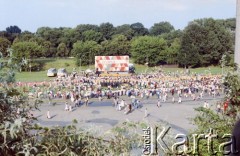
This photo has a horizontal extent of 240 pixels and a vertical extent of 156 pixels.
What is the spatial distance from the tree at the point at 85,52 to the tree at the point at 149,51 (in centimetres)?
527

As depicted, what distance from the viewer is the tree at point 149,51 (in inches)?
2279

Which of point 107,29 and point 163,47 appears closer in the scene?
point 163,47

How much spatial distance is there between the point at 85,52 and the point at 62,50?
31.8ft

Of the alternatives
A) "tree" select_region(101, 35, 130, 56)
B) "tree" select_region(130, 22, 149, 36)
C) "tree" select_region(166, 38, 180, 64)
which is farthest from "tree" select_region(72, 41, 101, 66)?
"tree" select_region(130, 22, 149, 36)

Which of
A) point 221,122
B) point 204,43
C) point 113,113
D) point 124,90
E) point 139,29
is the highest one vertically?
point 139,29

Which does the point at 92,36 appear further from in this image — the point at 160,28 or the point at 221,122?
the point at 221,122

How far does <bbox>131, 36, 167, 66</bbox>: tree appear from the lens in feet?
190

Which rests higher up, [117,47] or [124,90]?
[117,47]

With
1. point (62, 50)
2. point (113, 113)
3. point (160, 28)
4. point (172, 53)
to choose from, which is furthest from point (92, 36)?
point (113, 113)

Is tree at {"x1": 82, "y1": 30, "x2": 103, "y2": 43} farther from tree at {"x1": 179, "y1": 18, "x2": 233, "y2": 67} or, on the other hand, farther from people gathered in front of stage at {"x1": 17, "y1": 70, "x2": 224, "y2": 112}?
people gathered in front of stage at {"x1": 17, "y1": 70, "x2": 224, "y2": 112}

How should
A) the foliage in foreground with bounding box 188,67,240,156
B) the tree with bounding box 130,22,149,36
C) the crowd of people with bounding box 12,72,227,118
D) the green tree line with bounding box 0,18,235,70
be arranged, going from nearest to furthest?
the foliage in foreground with bounding box 188,67,240,156, the crowd of people with bounding box 12,72,227,118, the green tree line with bounding box 0,18,235,70, the tree with bounding box 130,22,149,36

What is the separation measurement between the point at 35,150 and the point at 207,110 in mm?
2302

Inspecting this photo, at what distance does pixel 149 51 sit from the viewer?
5750 centimetres

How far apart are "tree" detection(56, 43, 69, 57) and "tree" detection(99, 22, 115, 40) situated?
10.1 m
